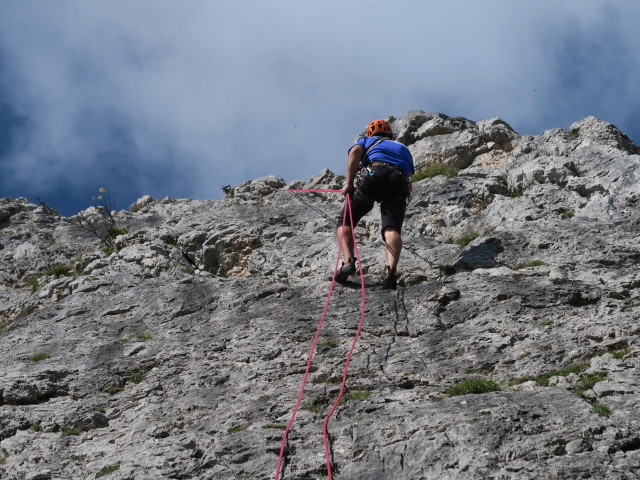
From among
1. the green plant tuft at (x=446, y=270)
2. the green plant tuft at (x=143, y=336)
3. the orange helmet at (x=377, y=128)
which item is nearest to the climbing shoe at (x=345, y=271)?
the green plant tuft at (x=446, y=270)

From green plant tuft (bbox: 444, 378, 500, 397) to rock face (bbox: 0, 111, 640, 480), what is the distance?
0.12 ft

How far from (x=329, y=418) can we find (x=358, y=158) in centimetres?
583

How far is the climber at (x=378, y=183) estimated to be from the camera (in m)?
11.5

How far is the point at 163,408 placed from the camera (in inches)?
330

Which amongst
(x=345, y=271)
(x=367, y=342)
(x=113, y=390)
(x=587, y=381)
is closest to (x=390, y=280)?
(x=345, y=271)

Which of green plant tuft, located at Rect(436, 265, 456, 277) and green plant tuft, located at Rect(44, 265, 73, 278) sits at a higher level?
green plant tuft, located at Rect(44, 265, 73, 278)

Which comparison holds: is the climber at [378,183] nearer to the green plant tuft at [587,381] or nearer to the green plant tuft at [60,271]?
the green plant tuft at [587,381]

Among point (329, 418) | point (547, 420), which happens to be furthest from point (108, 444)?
point (547, 420)

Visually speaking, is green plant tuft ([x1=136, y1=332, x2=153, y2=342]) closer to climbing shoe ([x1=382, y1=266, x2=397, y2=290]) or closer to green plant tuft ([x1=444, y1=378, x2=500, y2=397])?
climbing shoe ([x1=382, y1=266, x2=397, y2=290])

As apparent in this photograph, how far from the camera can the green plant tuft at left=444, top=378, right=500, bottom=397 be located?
7.44m

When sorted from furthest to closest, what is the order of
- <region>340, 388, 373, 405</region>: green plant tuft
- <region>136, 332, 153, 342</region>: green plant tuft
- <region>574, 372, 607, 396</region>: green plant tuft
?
<region>136, 332, 153, 342</region>: green plant tuft
<region>340, 388, 373, 405</region>: green plant tuft
<region>574, 372, 607, 396</region>: green plant tuft

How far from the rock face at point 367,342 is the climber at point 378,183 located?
26.6 inches

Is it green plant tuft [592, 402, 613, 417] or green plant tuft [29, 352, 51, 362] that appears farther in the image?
green plant tuft [29, 352, 51, 362]

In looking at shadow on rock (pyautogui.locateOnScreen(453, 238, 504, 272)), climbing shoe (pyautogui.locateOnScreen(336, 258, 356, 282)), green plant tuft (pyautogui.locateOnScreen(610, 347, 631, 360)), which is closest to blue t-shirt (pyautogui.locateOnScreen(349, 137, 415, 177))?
shadow on rock (pyautogui.locateOnScreen(453, 238, 504, 272))
